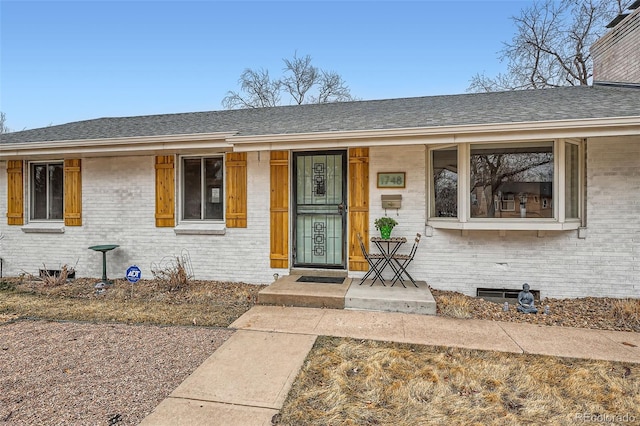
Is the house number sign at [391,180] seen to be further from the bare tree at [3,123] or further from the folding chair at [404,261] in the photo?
the bare tree at [3,123]

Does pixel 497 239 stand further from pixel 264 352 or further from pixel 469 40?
pixel 469 40

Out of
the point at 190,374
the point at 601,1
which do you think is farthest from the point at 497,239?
the point at 601,1

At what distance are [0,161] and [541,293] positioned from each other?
35.3 feet

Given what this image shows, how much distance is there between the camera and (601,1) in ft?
38.1

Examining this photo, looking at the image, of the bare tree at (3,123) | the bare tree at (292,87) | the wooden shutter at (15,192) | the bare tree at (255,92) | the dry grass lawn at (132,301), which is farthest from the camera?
the bare tree at (3,123)

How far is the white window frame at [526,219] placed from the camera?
4961mm

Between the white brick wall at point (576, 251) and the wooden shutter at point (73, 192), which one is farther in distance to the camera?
the wooden shutter at point (73, 192)

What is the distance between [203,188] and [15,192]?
4207 mm

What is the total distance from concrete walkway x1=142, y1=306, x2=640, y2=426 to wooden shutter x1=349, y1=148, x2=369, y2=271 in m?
1.32

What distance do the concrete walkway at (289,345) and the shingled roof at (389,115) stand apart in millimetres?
2761

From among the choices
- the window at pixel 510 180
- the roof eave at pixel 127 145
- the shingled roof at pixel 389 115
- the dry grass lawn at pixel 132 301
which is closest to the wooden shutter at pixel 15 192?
the shingled roof at pixel 389 115

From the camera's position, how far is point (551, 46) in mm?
13539

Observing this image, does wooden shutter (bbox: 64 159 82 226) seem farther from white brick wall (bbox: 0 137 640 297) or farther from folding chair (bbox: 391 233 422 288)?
folding chair (bbox: 391 233 422 288)

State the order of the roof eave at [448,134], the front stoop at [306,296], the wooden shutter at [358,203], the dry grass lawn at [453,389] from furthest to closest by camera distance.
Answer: the wooden shutter at [358,203] → the front stoop at [306,296] → the roof eave at [448,134] → the dry grass lawn at [453,389]
